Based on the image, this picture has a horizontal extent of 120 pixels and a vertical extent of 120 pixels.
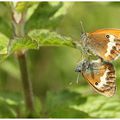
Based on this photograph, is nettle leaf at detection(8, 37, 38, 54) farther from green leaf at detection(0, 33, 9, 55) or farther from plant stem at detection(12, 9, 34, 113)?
plant stem at detection(12, 9, 34, 113)

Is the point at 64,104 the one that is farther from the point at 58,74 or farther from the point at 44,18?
the point at 58,74

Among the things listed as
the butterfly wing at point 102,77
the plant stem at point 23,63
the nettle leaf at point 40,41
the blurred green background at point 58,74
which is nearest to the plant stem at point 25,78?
the plant stem at point 23,63

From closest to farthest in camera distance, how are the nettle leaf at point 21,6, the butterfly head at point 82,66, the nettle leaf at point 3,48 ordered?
the nettle leaf at point 3,48 < the butterfly head at point 82,66 < the nettle leaf at point 21,6

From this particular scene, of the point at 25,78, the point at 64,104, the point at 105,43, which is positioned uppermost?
the point at 105,43

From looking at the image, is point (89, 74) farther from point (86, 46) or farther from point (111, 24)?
point (111, 24)

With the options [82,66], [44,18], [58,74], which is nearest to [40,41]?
[82,66]

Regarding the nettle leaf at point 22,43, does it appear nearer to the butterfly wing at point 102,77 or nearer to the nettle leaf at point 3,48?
the nettle leaf at point 3,48
